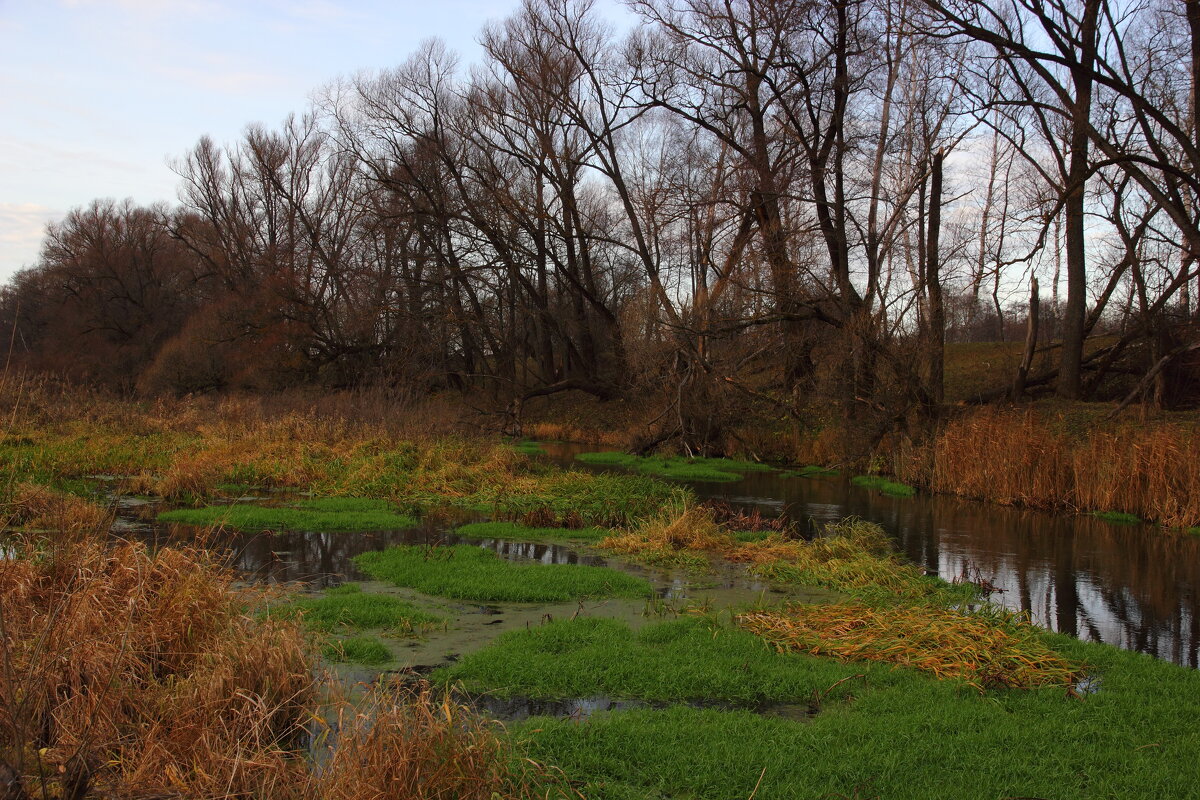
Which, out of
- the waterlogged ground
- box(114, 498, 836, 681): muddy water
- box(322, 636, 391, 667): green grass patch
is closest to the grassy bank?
box(114, 498, 836, 681): muddy water

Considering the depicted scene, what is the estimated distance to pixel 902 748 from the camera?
4695 mm

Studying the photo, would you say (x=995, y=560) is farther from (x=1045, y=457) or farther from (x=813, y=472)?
(x=813, y=472)

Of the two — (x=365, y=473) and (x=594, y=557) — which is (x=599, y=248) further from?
(x=594, y=557)

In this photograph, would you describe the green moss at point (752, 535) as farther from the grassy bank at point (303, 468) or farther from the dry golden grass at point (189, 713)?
the dry golden grass at point (189, 713)

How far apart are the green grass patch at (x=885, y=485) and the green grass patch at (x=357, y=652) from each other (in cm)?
1323

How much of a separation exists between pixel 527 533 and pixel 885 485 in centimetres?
936

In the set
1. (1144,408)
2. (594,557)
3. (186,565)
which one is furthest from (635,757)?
(1144,408)

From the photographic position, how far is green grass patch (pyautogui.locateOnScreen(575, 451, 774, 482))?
19891 mm

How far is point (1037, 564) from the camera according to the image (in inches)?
433

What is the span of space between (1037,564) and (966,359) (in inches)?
926

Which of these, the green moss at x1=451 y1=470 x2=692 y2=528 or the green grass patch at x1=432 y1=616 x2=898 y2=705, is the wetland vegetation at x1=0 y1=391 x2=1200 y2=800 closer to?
the green grass patch at x1=432 y1=616 x2=898 y2=705

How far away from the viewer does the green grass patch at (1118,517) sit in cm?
1394

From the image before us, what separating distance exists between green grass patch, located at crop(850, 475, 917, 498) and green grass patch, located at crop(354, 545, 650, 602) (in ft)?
32.2

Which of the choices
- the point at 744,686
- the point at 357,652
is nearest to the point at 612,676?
the point at 744,686
